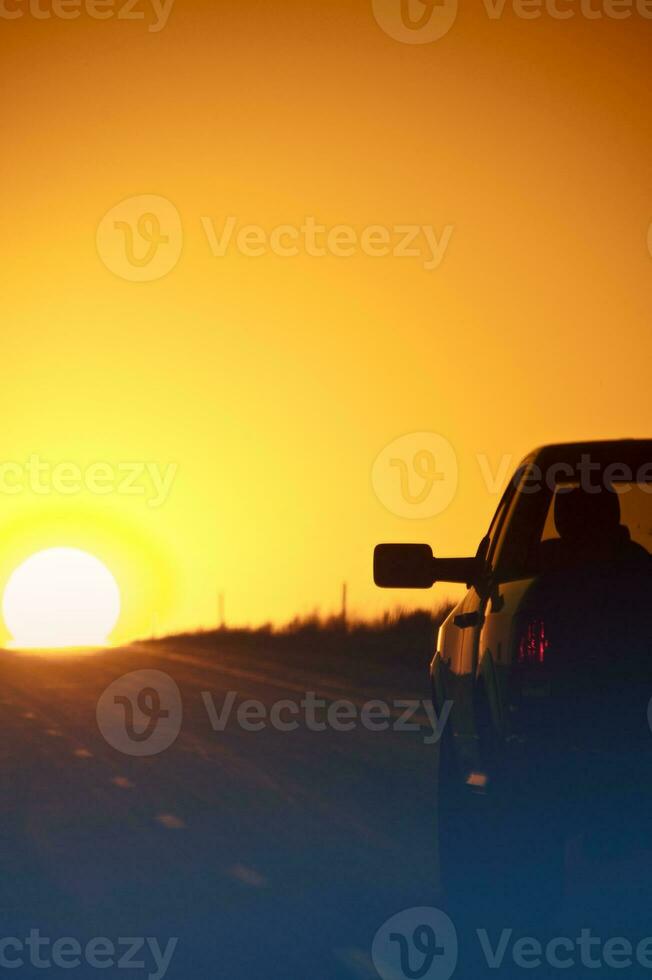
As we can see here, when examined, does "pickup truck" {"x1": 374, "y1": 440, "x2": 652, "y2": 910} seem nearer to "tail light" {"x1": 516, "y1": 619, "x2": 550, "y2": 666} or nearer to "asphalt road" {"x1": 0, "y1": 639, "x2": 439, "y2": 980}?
"tail light" {"x1": 516, "y1": 619, "x2": 550, "y2": 666}

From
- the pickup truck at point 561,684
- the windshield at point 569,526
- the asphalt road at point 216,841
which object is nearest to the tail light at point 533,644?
the pickup truck at point 561,684

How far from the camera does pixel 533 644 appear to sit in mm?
6777

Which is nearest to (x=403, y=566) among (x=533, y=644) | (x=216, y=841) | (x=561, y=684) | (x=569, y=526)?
(x=569, y=526)

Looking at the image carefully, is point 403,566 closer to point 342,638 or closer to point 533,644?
point 533,644

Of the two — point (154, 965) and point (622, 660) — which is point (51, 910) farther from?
point (622, 660)

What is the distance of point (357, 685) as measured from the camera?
1041 inches

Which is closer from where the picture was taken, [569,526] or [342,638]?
[569,526]

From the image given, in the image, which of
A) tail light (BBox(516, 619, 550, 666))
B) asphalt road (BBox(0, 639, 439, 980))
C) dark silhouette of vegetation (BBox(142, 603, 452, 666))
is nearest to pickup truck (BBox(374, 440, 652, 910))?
tail light (BBox(516, 619, 550, 666))

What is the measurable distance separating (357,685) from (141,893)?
16980mm

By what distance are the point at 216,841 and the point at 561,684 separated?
198 inches

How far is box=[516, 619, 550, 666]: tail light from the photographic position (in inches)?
265

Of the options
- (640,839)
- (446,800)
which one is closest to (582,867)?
(640,839)

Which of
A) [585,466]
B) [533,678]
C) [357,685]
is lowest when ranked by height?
[357,685]

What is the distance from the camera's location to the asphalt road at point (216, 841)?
832cm
